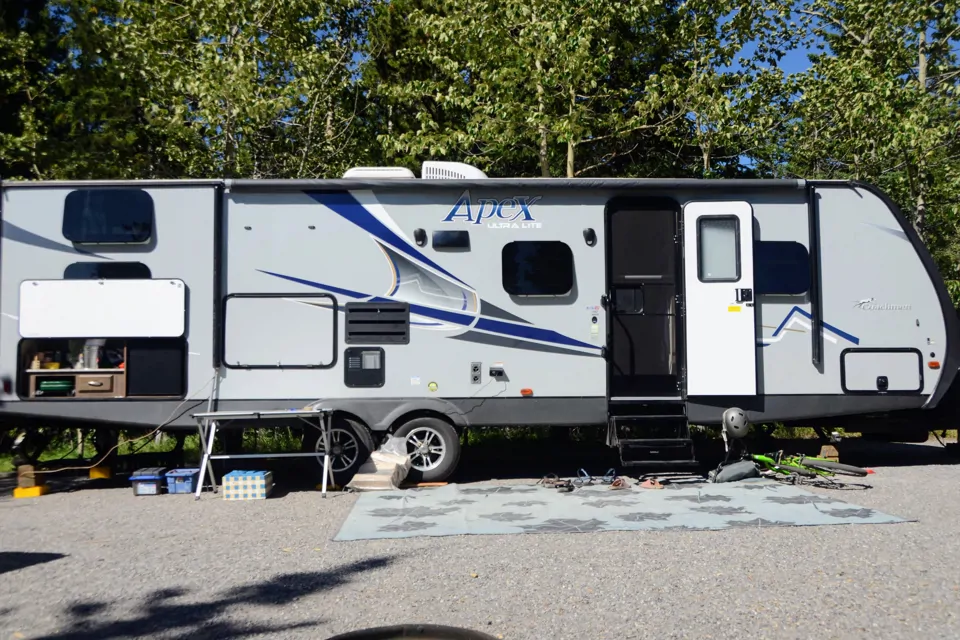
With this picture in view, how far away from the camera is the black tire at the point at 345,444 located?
8.26 meters

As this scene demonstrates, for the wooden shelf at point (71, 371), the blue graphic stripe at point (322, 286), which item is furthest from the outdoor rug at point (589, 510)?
the wooden shelf at point (71, 371)

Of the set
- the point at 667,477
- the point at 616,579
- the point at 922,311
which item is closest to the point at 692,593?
the point at 616,579

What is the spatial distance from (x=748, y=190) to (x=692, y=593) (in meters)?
4.99

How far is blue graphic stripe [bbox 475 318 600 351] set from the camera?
326 inches

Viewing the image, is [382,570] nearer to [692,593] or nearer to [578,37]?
[692,593]

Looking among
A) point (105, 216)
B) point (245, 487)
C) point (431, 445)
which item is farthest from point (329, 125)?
point (245, 487)

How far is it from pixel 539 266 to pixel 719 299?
181 centimetres

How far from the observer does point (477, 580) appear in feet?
16.6

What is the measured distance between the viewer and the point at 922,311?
8516 mm

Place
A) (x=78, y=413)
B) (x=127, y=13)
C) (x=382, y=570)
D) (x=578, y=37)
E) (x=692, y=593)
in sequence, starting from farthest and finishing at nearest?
(x=127, y=13), (x=578, y=37), (x=78, y=413), (x=382, y=570), (x=692, y=593)

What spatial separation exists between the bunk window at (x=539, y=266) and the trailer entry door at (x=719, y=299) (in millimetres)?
1213

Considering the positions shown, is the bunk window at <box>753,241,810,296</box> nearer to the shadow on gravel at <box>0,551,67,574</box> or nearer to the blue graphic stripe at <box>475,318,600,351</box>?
the blue graphic stripe at <box>475,318,600,351</box>

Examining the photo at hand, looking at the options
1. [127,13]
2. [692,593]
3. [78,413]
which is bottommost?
[692,593]

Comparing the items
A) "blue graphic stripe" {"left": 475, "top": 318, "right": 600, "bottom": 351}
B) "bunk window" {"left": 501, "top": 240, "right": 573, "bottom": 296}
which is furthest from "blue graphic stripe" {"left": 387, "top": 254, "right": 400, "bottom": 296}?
"bunk window" {"left": 501, "top": 240, "right": 573, "bottom": 296}
